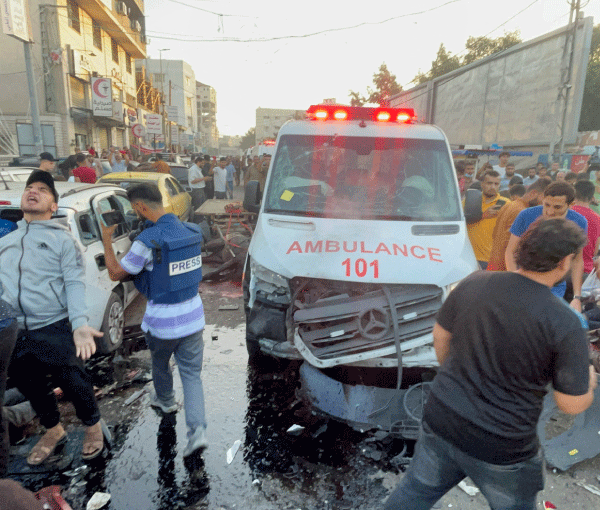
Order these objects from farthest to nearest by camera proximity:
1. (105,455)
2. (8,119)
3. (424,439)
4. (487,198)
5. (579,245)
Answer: (8,119), (487,198), (105,455), (424,439), (579,245)

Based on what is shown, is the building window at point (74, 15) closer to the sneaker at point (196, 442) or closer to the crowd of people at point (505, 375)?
the sneaker at point (196, 442)

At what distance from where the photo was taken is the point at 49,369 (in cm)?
296

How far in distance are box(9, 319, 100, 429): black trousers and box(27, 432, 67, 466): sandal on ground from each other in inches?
5.6

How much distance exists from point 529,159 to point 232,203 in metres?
13.8

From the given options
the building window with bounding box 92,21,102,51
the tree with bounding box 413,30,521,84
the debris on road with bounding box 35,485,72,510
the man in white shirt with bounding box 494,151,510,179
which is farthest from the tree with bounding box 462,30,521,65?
the debris on road with bounding box 35,485,72,510

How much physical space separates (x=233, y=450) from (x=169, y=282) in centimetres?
140

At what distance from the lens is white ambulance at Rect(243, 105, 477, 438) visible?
3340mm

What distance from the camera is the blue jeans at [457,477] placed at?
6.01 ft

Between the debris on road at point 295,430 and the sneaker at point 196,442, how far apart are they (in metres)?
0.72

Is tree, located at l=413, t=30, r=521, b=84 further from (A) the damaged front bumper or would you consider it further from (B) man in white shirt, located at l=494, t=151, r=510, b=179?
(A) the damaged front bumper

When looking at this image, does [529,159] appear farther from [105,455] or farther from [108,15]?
[108,15]

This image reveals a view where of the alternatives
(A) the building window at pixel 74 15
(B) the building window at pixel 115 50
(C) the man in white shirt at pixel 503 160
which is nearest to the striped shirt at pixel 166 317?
(C) the man in white shirt at pixel 503 160

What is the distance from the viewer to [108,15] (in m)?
24.2

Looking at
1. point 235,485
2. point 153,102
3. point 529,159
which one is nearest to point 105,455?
point 235,485
